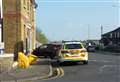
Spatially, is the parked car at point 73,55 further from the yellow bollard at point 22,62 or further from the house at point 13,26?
the house at point 13,26

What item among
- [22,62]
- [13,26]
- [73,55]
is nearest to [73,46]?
[73,55]

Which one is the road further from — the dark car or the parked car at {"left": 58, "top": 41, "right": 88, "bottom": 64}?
the dark car

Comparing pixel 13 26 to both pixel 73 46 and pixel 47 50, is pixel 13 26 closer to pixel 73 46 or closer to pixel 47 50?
pixel 73 46

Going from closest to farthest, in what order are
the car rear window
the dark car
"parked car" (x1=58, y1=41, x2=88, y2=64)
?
"parked car" (x1=58, y1=41, x2=88, y2=64), the car rear window, the dark car

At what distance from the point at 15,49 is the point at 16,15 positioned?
262 cm

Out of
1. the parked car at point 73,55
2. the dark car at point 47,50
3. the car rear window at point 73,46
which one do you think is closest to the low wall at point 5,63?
the parked car at point 73,55

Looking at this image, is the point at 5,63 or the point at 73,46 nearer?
the point at 5,63

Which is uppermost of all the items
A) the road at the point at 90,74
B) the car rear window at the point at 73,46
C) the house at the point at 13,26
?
the house at the point at 13,26

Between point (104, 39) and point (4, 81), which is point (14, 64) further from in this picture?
point (104, 39)

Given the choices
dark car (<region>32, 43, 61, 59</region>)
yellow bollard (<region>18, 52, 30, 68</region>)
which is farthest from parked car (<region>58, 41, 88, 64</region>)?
dark car (<region>32, 43, 61, 59</region>)

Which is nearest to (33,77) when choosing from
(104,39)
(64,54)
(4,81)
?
(4,81)

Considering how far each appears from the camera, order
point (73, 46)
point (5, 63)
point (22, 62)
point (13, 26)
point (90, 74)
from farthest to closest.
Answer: point (13, 26), point (73, 46), point (22, 62), point (5, 63), point (90, 74)

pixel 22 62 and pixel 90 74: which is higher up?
pixel 22 62

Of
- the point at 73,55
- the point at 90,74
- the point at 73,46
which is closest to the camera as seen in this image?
the point at 90,74
